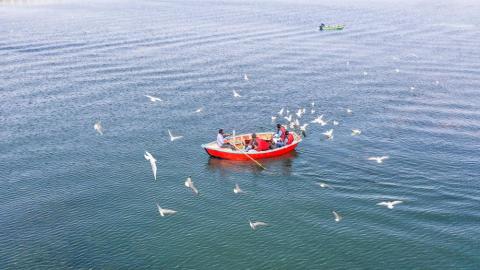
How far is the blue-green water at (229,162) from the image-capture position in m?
39.2

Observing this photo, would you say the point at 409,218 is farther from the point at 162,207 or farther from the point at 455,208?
the point at 162,207

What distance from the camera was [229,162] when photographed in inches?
2111

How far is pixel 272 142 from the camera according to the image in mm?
55812

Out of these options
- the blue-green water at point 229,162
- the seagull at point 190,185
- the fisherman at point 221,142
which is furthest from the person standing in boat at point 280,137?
the seagull at point 190,185

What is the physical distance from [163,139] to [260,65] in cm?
3980

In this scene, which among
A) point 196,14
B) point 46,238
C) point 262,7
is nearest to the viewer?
point 46,238

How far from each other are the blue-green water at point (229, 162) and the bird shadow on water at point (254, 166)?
0.76ft

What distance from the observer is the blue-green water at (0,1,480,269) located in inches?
1542

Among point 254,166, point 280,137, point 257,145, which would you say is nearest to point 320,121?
point 280,137

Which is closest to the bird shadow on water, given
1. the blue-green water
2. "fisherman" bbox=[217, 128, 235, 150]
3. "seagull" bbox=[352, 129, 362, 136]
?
the blue-green water

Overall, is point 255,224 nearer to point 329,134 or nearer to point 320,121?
point 329,134

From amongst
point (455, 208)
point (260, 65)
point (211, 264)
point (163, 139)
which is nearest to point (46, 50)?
point (260, 65)

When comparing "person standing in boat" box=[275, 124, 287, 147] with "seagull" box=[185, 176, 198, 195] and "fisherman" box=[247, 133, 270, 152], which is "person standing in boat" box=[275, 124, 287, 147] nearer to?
"fisherman" box=[247, 133, 270, 152]

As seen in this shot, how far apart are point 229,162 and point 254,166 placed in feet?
9.60
